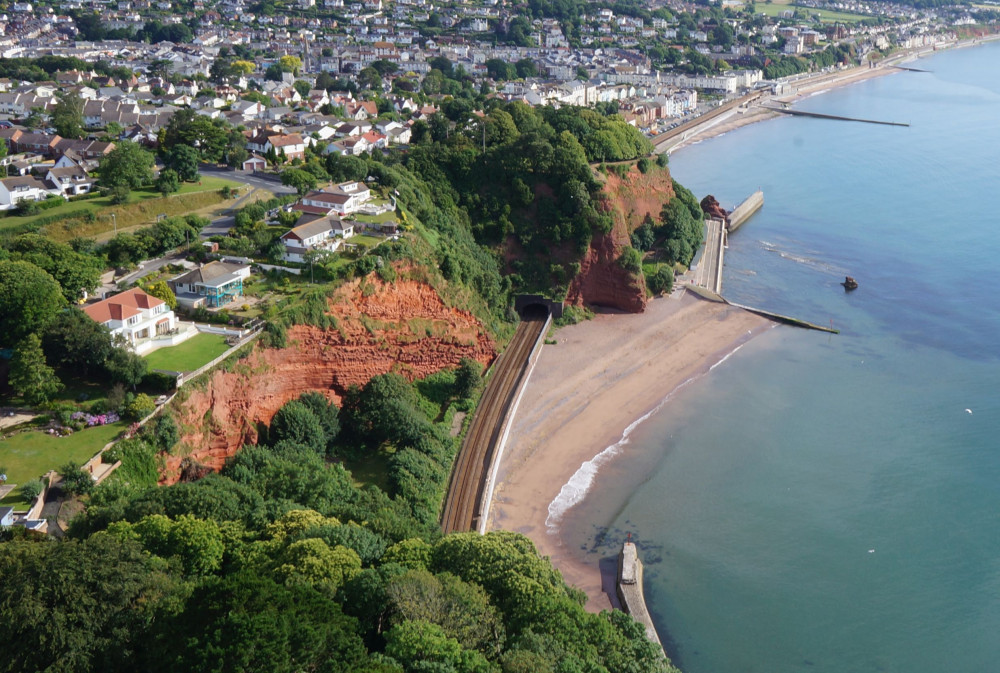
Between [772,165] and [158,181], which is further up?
[158,181]

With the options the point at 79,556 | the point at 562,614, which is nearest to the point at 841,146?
the point at 562,614

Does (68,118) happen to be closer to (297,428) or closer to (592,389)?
(297,428)

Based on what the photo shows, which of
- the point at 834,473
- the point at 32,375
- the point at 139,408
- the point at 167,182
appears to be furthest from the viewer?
the point at 167,182

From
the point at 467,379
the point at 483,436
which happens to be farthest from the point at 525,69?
the point at 483,436

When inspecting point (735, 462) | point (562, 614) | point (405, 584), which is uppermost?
point (405, 584)

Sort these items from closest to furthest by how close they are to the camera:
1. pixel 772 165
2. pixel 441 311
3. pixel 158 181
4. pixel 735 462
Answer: pixel 735 462
pixel 441 311
pixel 158 181
pixel 772 165

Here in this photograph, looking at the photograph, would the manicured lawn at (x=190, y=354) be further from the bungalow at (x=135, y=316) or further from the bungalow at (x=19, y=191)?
the bungalow at (x=19, y=191)

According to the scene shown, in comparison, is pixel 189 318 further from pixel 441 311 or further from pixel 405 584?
pixel 405 584
